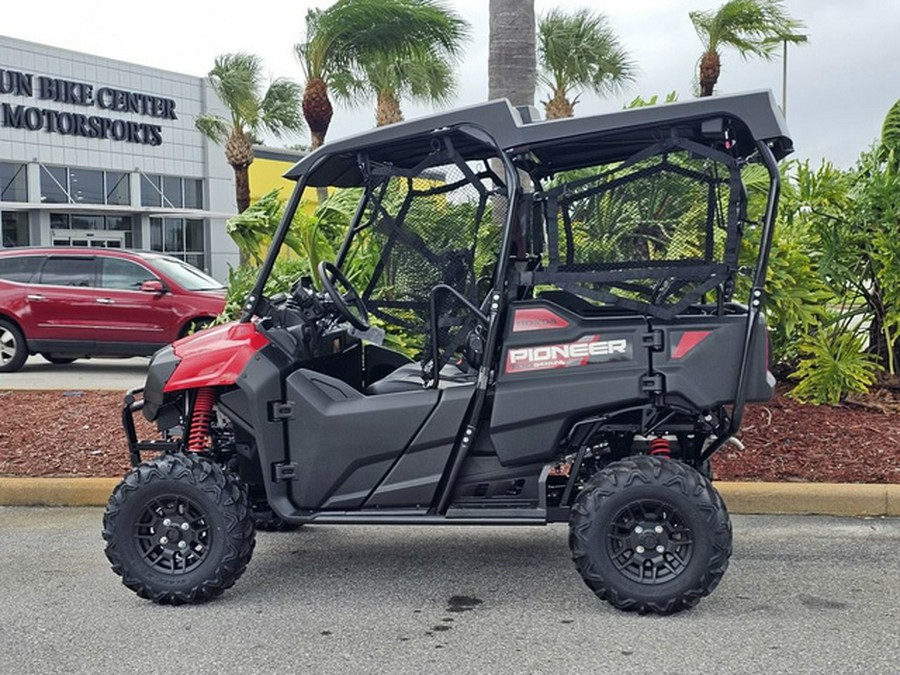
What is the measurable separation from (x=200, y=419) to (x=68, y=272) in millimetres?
9729

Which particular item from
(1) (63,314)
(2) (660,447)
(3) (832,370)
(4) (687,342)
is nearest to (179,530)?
(2) (660,447)

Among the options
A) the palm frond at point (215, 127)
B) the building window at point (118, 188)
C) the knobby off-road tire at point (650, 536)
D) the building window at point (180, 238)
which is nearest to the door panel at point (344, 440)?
the knobby off-road tire at point (650, 536)

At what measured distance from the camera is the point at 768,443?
24.3 feet

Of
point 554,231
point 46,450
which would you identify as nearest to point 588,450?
point 554,231

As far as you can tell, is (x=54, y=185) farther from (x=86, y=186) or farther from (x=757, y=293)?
(x=757, y=293)

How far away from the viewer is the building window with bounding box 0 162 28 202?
3186cm

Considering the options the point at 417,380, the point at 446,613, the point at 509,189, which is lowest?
the point at 446,613

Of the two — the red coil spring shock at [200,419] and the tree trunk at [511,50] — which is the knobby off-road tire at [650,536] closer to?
the red coil spring shock at [200,419]

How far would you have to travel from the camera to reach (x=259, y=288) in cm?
508

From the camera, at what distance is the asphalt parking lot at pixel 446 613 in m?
4.30

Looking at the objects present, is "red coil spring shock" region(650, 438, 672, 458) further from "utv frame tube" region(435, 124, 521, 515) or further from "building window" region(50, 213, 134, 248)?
"building window" region(50, 213, 134, 248)

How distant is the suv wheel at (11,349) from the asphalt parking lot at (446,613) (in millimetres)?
8085

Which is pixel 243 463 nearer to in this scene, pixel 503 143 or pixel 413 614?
pixel 413 614

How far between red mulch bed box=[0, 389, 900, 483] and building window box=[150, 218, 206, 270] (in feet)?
94.5
